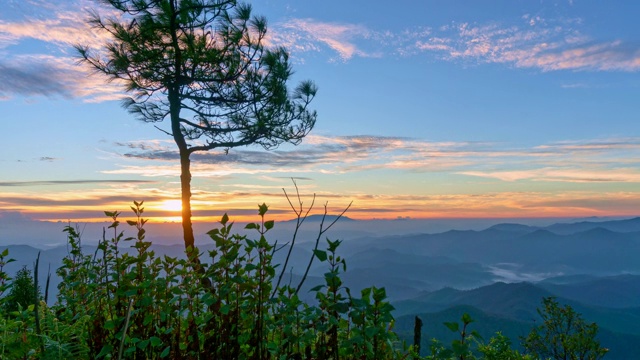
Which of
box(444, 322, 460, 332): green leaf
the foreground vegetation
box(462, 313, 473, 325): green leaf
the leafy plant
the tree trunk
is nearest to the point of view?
box(444, 322, 460, 332): green leaf

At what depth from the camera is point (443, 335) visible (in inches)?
6309

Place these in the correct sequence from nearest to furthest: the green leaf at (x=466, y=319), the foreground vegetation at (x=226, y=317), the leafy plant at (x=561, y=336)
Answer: the green leaf at (x=466, y=319)
the foreground vegetation at (x=226, y=317)
the leafy plant at (x=561, y=336)

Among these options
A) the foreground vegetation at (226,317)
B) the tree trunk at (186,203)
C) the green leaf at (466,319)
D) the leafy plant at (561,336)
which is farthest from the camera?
the tree trunk at (186,203)

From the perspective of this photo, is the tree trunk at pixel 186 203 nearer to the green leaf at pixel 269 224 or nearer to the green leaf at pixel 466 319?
the green leaf at pixel 269 224

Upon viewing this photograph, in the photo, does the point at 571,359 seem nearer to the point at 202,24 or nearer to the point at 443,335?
the point at 202,24

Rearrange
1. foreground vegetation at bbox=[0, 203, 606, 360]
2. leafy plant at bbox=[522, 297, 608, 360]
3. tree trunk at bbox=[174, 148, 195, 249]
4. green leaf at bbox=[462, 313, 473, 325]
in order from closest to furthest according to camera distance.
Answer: green leaf at bbox=[462, 313, 473, 325]
foreground vegetation at bbox=[0, 203, 606, 360]
leafy plant at bbox=[522, 297, 608, 360]
tree trunk at bbox=[174, 148, 195, 249]

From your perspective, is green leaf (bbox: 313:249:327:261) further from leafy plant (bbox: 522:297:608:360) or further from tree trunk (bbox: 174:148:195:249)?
tree trunk (bbox: 174:148:195:249)

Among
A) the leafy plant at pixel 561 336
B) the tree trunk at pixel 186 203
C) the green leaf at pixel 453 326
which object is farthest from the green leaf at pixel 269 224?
the tree trunk at pixel 186 203

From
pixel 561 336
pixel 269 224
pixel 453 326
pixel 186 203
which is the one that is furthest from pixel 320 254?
pixel 186 203

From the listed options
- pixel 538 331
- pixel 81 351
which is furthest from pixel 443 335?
pixel 81 351

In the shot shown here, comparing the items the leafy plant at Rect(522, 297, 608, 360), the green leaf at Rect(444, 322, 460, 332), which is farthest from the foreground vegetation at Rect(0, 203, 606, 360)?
the leafy plant at Rect(522, 297, 608, 360)

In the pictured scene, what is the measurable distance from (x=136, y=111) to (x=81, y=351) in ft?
44.2

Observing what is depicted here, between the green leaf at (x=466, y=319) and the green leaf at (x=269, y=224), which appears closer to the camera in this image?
the green leaf at (x=466, y=319)

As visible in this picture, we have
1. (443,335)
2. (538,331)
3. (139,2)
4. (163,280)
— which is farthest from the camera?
(443,335)
